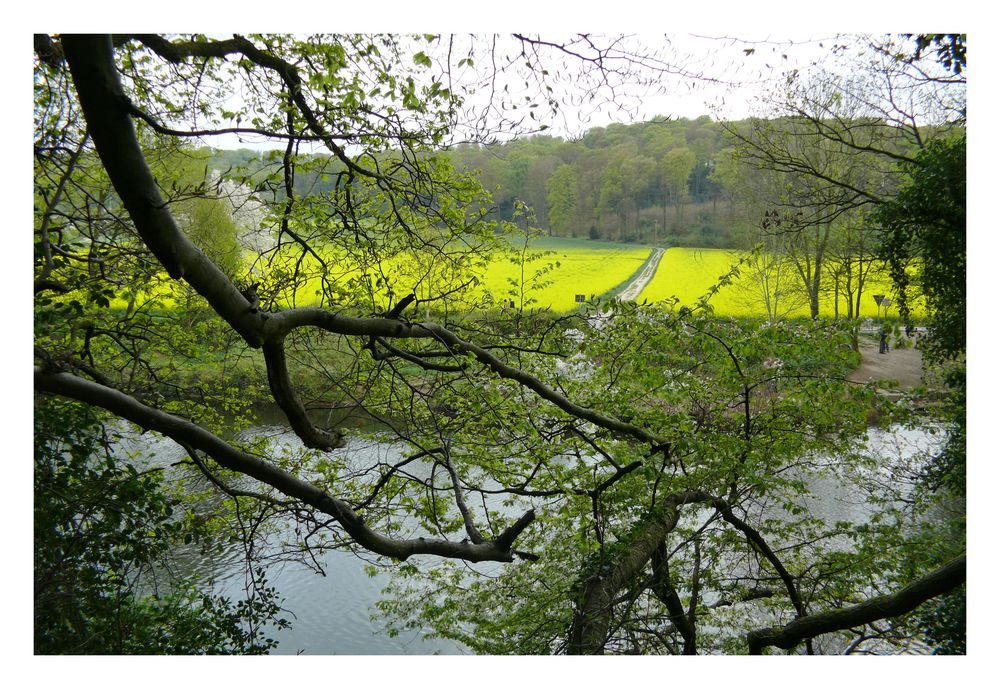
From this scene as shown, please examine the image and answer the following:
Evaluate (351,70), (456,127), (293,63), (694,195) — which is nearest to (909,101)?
(694,195)

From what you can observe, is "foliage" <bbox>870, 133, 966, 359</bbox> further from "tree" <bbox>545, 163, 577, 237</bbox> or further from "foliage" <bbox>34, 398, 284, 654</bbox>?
"foliage" <bbox>34, 398, 284, 654</bbox>

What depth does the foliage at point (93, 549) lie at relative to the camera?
2301 millimetres

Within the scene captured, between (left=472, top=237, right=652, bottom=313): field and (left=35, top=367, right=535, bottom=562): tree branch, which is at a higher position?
(left=472, top=237, right=652, bottom=313): field

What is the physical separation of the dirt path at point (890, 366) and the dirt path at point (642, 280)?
1.00 m

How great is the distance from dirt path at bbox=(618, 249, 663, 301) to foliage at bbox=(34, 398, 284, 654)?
83.4 inches

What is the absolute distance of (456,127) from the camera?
2.59 metres

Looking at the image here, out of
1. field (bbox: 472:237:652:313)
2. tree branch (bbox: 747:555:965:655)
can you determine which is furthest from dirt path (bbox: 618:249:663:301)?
tree branch (bbox: 747:555:965:655)

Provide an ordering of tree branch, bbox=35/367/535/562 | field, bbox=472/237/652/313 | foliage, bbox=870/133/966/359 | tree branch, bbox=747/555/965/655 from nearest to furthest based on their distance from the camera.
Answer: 1. tree branch, bbox=35/367/535/562
2. tree branch, bbox=747/555/965/655
3. foliage, bbox=870/133/966/359
4. field, bbox=472/237/652/313

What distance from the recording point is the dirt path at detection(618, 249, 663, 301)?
3182mm

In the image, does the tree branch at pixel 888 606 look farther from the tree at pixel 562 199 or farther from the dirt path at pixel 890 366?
the tree at pixel 562 199

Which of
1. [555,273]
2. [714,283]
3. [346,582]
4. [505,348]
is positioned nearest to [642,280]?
[714,283]

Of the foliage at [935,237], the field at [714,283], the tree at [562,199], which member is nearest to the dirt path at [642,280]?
the field at [714,283]

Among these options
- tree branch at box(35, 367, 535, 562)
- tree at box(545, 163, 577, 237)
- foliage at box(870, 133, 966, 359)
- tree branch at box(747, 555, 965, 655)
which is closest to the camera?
tree branch at box(35, 367, 535, 562)
